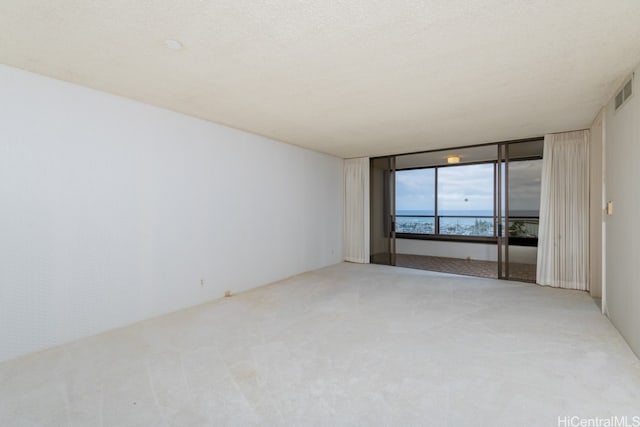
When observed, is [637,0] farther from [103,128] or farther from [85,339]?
[85,339]

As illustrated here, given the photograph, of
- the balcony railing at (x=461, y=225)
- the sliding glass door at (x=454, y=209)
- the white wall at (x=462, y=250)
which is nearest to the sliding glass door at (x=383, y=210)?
the sliding glass door at (x=454, y=209)

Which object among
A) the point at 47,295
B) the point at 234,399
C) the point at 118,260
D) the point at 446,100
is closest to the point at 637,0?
the point at 446,100

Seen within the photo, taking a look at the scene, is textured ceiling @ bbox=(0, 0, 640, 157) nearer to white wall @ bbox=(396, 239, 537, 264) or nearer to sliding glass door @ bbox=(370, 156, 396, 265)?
sliding glass door @ bbox=(370, 156, 396, 265)

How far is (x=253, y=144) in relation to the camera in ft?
16.4

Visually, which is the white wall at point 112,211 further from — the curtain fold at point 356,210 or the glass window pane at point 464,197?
the glass window pane at point 464,197

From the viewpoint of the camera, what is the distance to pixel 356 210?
715 centimetres

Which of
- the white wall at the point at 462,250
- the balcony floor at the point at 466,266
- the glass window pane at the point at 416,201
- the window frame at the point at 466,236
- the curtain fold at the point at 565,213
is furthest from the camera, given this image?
the glass window pane at the point at 416,201

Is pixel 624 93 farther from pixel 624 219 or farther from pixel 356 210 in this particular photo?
pixel 356 210

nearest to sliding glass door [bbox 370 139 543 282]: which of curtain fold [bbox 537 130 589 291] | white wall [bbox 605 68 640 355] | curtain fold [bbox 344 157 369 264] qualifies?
curtain fold [bbox 344 157 369 264]

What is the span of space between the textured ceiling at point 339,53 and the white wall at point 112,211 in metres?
0.30

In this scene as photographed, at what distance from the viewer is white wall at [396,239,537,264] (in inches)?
291

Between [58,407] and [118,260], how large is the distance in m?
1.62

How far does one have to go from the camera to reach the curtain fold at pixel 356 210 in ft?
23.1

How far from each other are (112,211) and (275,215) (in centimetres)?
253
